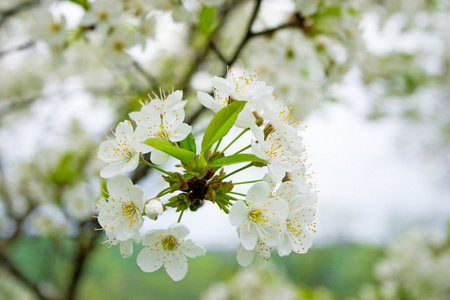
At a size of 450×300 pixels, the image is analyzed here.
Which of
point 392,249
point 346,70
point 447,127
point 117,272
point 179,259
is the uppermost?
point 447,127

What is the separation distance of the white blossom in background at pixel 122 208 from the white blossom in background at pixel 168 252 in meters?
0.04

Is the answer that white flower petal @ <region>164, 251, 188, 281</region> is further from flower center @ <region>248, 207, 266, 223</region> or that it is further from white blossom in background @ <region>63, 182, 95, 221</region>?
white blossom in background @ <region>63, 182, 95, 221</region>

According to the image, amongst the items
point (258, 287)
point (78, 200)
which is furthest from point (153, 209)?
point (258, 287)

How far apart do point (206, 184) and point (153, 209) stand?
12 cm

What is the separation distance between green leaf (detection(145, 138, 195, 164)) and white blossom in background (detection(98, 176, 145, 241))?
8cm

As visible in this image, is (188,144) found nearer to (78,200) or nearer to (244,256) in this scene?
(244,256)

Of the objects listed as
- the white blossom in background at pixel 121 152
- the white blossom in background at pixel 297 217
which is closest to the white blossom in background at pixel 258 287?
the white blossom in background at pixel 297 217

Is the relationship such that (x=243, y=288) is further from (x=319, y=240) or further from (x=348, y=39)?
(x=319, y=240)

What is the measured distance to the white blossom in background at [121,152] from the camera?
68cm

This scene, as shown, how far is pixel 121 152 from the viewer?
2.40 ft

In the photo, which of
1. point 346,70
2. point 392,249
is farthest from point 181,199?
point 392,249

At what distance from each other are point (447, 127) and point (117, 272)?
17.3ft

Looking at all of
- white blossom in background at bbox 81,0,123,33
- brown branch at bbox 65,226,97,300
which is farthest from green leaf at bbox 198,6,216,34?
brown branch at bbox 65,226,97,300

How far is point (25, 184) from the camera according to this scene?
3398 mm
